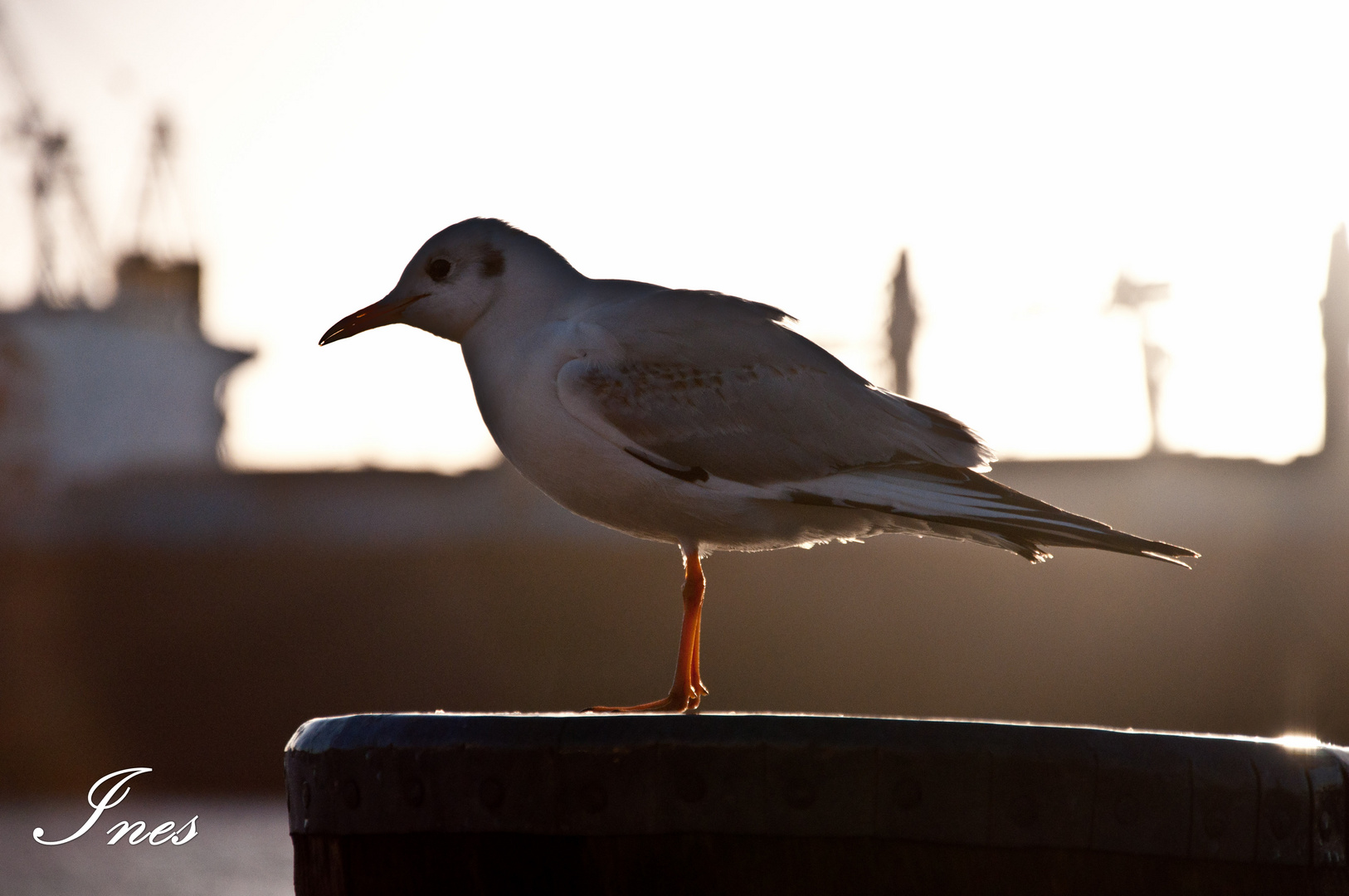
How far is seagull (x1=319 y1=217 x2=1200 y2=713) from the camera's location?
4871mm

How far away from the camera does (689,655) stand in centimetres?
510

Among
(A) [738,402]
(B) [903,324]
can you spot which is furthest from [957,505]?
(B) [903,324]

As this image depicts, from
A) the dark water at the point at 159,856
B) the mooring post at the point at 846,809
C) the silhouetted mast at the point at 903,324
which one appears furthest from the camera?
the silhouetted mast at the point at 903,324

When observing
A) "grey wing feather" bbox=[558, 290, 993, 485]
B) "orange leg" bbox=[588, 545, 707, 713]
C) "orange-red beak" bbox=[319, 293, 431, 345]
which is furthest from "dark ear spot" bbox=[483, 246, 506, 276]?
"orange leg" bbox=[588, 545, 707, 713]

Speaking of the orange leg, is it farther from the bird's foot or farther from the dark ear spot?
the dark ear spot

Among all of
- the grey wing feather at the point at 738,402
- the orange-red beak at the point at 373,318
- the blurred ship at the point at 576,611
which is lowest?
the blurred ship at the point at 576,611

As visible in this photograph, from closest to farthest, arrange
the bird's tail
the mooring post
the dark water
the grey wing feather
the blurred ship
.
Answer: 1. the mooring post
2. the bird's tail
3. the grey wing feather
4. the dark water
5. the blurred ship

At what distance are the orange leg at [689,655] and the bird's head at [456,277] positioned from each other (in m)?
1.24

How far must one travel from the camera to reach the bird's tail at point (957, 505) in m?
4.66

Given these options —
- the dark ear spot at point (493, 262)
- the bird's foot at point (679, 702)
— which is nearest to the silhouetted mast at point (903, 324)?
the dark ear spot at point (493, 262)

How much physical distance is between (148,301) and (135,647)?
16.4 m

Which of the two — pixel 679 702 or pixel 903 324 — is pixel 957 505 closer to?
pixel 679 702

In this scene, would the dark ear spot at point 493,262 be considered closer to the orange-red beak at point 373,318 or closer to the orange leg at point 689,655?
the orange-red beak at point 373,318

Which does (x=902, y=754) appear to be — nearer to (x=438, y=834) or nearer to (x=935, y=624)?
(x=438, y=834)
